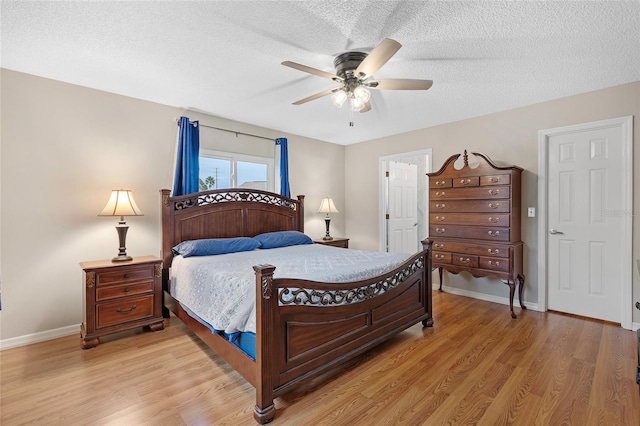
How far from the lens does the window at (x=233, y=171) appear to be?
13.1 feet

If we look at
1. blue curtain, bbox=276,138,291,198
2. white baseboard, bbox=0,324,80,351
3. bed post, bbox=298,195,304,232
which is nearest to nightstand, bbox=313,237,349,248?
bed post, bbox=298,195,304,232

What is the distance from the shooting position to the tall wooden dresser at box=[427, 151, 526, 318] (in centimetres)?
347

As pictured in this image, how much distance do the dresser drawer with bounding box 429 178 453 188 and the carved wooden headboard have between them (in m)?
1.89

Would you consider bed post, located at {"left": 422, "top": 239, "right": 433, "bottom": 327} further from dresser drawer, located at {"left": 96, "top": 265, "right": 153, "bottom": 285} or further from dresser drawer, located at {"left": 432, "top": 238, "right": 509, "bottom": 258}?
dresser drawer, located at {"left": 96, "top": 265, "right": 153, "bottom": 285}

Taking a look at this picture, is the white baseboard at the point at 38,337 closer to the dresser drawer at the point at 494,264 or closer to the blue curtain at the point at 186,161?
the blue curtain at the point at 186,161

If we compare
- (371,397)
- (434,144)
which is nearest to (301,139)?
(434,144)

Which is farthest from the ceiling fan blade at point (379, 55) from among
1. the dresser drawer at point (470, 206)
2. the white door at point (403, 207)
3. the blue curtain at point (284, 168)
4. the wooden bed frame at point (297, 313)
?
the white door at point (403, 207)

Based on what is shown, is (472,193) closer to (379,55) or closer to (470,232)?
(470,232)

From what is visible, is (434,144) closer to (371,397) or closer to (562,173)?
(562,173)

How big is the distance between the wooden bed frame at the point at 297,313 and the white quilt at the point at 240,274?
0.13 m

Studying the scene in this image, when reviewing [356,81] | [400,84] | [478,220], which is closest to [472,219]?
[478,220]

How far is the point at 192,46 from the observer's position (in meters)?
2.32

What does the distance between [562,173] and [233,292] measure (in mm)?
3769

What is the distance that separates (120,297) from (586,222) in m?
4.87
